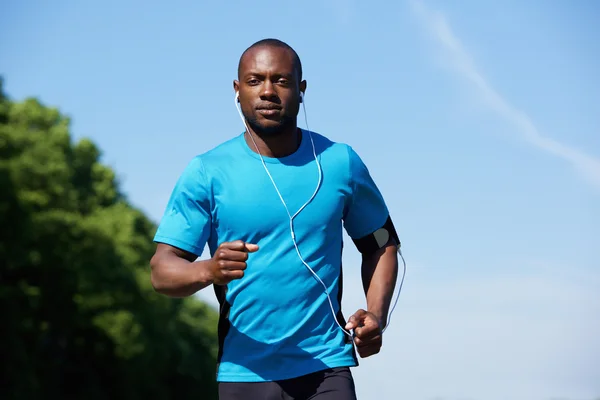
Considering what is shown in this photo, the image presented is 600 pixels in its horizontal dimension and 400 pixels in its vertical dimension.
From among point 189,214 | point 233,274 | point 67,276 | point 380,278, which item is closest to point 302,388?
point 380,278

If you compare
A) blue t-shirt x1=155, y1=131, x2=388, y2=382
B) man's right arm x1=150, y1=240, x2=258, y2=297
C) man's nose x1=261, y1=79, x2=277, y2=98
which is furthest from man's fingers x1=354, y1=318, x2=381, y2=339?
man's nose x1=261, y1=79, x2=277, y2=98

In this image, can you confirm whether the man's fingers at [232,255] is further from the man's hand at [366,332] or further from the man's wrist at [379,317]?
the man's wrist at [379,317]

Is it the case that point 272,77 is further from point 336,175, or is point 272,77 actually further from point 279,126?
point 336,175

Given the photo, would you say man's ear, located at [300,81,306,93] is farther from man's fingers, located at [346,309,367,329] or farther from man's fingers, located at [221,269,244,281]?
man's fingers, located at [221,269,244,281]

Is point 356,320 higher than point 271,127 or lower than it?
lower

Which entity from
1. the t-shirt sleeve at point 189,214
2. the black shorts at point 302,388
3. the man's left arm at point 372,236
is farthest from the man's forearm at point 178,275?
the man's left arm at point 372,236

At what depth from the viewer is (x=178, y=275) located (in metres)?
5.09

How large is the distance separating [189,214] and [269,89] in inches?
27.1

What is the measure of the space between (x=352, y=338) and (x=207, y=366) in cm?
7236

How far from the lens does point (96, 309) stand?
48.3 meters

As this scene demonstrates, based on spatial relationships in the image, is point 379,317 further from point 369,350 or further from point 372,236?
point 372,236

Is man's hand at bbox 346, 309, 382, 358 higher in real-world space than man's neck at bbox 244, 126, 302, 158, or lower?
lower

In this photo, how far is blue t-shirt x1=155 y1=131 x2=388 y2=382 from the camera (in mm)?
5250

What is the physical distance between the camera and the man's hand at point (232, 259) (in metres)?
4.64
